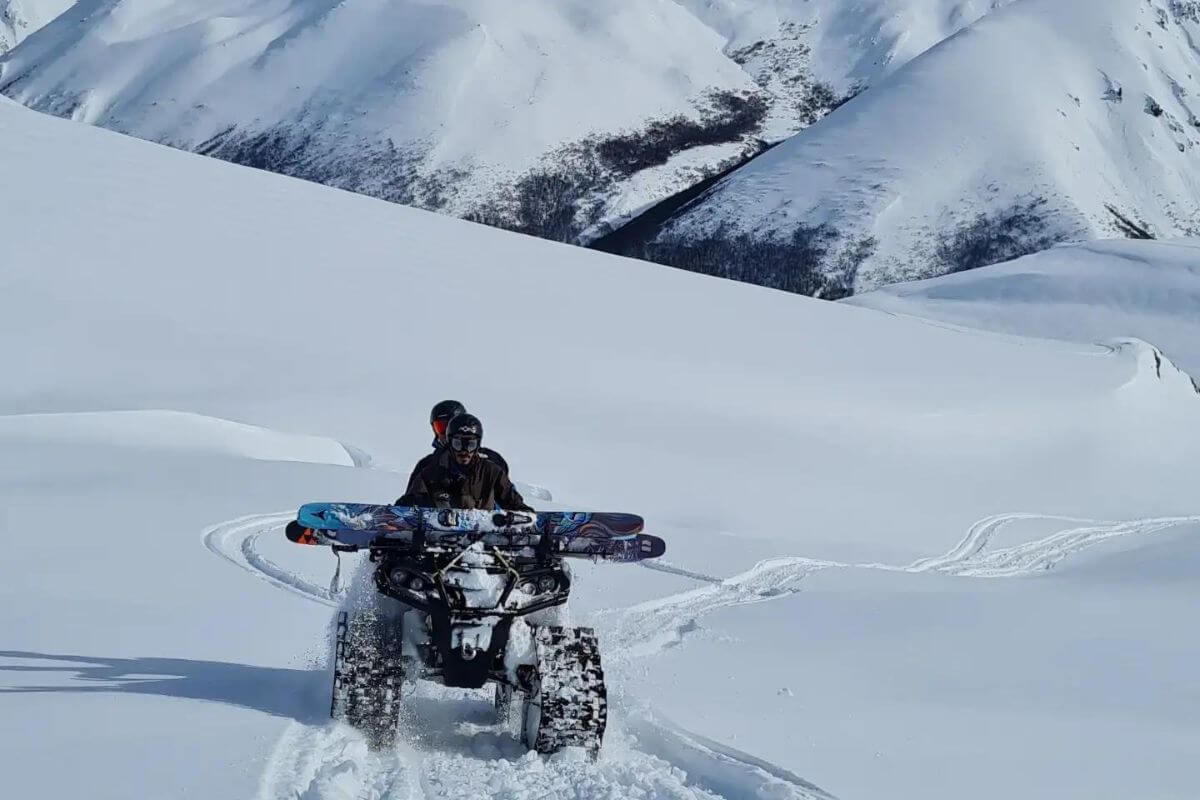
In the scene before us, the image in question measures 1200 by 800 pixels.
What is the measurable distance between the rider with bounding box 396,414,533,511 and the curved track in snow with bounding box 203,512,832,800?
109 cm

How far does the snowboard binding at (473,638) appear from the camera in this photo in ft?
20.7

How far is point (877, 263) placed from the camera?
137500mm

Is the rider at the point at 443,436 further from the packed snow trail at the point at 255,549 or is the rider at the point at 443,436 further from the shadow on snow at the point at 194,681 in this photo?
the packed snow trail at the point at 255,549

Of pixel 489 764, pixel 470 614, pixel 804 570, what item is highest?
pixel 470 614

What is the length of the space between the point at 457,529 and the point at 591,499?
1454 centimetres

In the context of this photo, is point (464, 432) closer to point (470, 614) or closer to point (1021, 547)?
point (470, 614)

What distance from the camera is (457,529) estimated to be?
6.86 meters

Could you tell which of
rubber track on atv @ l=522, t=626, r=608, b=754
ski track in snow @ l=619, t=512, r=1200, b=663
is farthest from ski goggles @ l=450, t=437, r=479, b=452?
ski track in snow @ l=619, t=512, r=1200, b=663

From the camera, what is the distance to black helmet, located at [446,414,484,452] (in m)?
7.38

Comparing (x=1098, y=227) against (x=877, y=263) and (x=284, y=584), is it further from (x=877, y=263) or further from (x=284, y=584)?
(x=284, y=584)

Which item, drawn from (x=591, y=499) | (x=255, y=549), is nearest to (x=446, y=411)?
(x=255, y=549)

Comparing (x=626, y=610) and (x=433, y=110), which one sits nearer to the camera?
(x=626, y=610)

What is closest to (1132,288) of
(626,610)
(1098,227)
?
(1098,227)

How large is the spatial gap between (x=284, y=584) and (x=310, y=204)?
1108 inches
